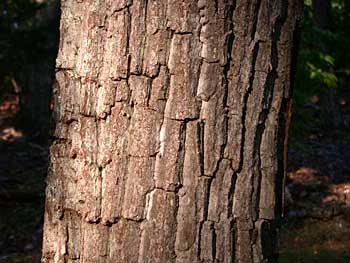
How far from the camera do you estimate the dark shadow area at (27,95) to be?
40.0ft

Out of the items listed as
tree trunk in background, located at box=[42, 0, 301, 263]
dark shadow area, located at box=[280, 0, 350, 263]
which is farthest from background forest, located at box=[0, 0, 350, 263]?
tree trunk in background, located at box=[42, 0, 301, 263]

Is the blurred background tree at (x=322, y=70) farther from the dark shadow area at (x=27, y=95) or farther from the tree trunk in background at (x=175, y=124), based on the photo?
the tree trunk in background at (x=175, y=124)

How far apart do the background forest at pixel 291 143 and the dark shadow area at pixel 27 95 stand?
0.05 ft

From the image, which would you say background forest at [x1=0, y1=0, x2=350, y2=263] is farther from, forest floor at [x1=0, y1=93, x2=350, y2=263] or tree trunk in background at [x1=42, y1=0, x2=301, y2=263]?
tree trunk in background at [x1=42, y1=0, x2=301, y2=263]

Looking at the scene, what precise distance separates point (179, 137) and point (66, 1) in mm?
515

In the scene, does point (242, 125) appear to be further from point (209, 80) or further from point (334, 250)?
point (334, 250)

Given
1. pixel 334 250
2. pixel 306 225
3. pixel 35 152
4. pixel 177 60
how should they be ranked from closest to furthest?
pixel 177 60 < pixel 334 250 < pixel 306 225 < pixel 35 152

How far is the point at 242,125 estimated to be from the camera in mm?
2086

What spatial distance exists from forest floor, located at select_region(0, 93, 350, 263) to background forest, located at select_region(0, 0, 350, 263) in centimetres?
1

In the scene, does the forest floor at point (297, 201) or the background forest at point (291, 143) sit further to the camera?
the background forest at point (291, 143)

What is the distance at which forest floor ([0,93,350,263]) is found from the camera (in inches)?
369

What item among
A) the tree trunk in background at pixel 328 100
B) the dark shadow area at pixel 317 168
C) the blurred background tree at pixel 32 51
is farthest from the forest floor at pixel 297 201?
the tree trunk in background at pixel 328 100

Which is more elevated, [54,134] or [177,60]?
[177,60]

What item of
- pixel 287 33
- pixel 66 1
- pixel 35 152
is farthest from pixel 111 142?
pixel 35 152
